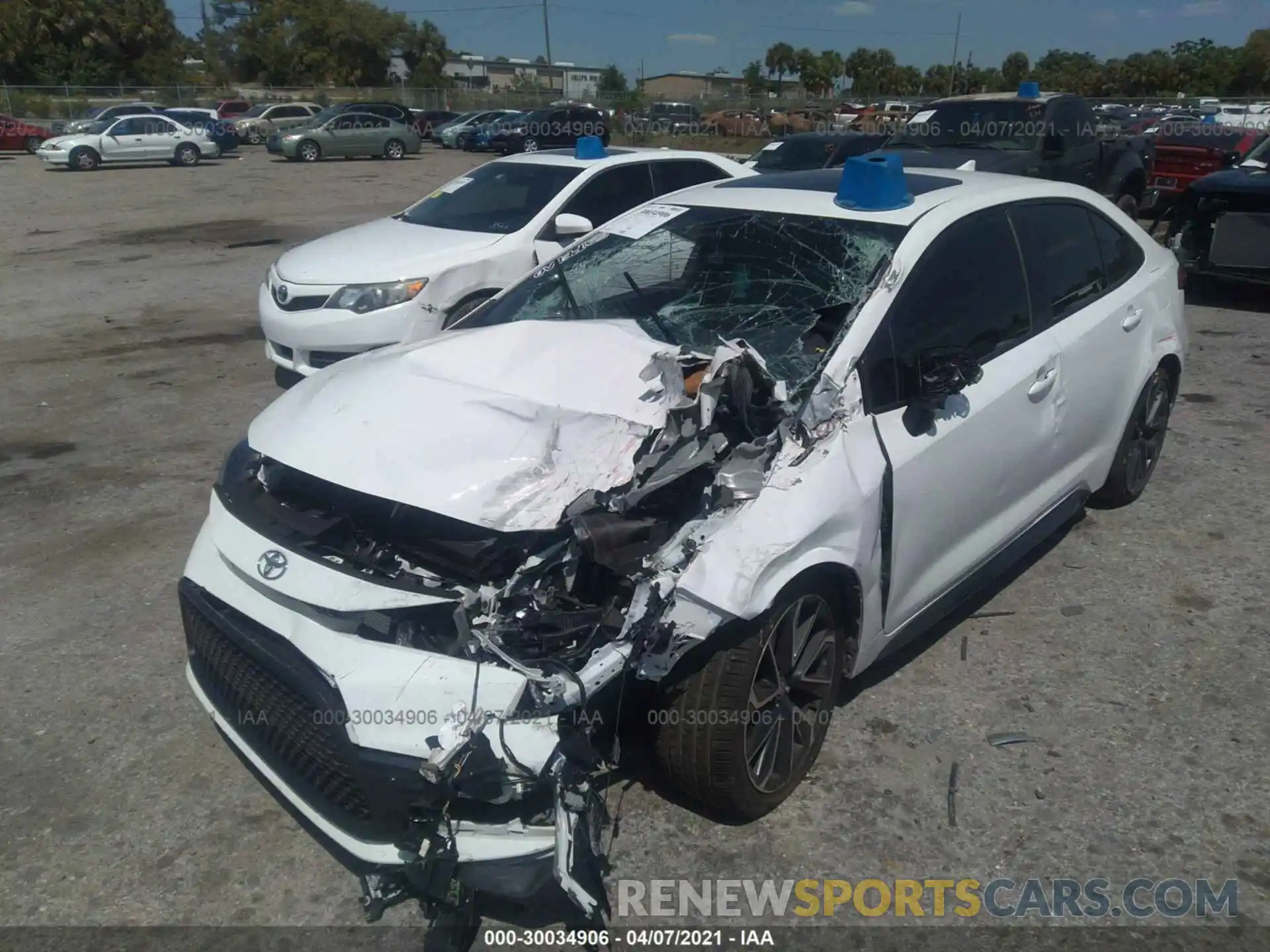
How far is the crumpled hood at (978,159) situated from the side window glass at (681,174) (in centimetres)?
280

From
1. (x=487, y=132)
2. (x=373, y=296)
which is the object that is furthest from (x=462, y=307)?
(x=487, y=132)

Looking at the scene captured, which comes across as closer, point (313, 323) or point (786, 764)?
point (786, 764)

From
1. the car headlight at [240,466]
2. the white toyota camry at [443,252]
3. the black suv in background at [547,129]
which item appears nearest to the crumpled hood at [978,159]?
the white toyota camry at [443,252]

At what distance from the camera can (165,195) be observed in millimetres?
21406

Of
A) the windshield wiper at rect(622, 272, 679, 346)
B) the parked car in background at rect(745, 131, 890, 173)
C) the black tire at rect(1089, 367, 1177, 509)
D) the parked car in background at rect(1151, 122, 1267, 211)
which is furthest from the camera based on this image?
the parked car in background at rect(745, 131, 890, 173)

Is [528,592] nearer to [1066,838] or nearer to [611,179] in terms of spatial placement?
[1066,838]

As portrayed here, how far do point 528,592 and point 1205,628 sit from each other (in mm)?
2997

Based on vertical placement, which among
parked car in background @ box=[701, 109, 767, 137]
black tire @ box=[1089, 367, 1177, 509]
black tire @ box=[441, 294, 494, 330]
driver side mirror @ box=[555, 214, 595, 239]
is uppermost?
driver side mirror @ box=[555, 214, 595, 239]

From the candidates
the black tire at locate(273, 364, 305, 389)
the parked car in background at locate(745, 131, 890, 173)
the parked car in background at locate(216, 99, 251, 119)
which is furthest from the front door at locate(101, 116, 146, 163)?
the black tire at locate(273, 364, 305, 389)

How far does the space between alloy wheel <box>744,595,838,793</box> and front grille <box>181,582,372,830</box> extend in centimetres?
109

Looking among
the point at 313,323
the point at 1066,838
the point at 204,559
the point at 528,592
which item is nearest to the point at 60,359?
the point at 313,323

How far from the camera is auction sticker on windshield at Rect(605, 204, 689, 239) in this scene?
420 centimetres

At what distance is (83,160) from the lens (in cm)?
2802

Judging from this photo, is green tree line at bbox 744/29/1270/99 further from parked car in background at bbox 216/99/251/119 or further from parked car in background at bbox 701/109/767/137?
parked car in background at bbox 216/99/251/119
